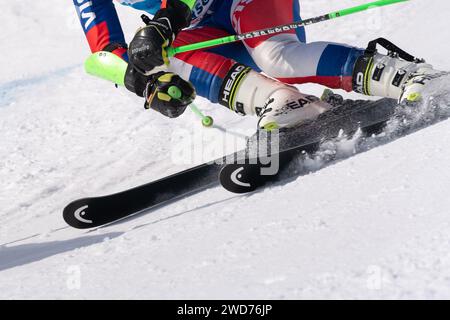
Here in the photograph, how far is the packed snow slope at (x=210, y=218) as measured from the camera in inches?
71.3

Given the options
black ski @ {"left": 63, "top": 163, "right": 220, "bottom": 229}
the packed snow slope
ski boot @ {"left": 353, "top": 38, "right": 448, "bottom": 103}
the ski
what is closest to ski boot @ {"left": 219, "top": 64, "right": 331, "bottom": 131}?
the ski

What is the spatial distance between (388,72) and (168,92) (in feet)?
3.43

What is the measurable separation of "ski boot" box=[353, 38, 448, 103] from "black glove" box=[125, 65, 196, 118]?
822 millimetres

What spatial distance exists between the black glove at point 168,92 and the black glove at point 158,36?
9 cm

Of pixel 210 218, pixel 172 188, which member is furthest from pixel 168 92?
pixel 210 218

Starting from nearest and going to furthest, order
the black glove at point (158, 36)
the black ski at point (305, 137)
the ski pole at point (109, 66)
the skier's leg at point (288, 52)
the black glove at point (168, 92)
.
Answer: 1. the black ski at point (305, 137)
2. the black glove at point (158, 36)
3. the black glove at point (168, 92)
4. the skier's leg at point (288, 52)
5. the ski pole at point (109, 66)

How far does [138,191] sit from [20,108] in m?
2.55

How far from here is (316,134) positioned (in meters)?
3.27

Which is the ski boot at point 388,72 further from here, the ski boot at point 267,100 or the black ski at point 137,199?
the black ski at point 137,199

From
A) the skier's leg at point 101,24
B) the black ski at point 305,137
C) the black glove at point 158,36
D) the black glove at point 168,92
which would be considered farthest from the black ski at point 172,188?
the skier's leg at point 101,24

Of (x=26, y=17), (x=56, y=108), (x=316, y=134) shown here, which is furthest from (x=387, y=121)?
(x=26, y=17)

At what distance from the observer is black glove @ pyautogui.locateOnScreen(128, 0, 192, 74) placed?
3289 millimetres
